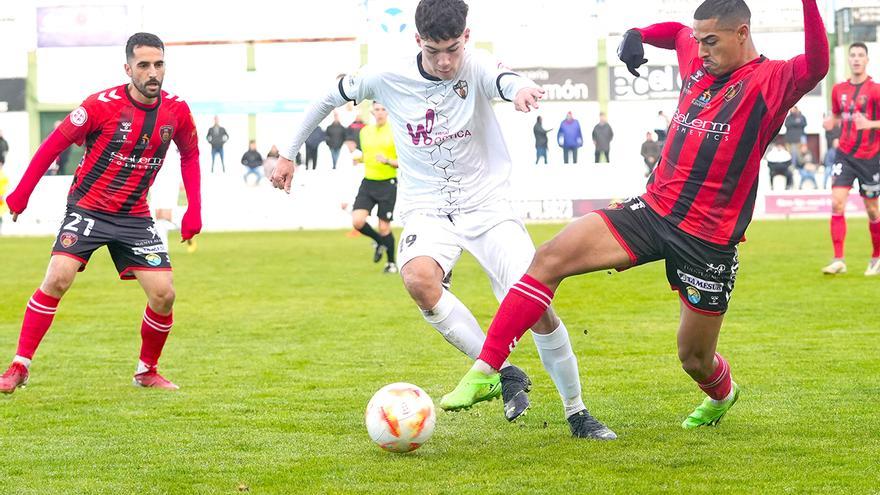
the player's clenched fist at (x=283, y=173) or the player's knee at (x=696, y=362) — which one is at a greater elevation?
the player's clenched fist at (x=283, y=173)

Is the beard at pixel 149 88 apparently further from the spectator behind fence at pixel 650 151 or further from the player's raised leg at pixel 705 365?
the spectator behind fence at pixel 650 151

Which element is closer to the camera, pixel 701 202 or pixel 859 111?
pixel 701 202

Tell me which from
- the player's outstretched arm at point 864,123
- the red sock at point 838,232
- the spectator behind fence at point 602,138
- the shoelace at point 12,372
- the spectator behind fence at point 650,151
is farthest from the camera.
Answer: the spectator behind fence at point 602,138

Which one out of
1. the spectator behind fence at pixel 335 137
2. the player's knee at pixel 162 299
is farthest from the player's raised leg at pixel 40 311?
the spectator behind fence at pixel 335 137

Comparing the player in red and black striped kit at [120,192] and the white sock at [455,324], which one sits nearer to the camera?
the white sock at [455,324]

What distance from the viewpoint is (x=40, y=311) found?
25.1 ft

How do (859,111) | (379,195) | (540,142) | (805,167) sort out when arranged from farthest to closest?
(540,142) < (805,167) < (379,195) < (859,111)

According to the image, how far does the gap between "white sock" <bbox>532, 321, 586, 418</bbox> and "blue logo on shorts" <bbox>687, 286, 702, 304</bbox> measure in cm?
65

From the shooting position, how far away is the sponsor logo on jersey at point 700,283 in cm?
544

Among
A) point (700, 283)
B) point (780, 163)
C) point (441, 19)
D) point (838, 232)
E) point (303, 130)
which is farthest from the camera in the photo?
point (780, 163)

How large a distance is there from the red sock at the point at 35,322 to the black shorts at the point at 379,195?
899 cm

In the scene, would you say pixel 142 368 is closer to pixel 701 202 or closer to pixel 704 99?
pixel 701 202

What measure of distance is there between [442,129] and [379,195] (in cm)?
1042

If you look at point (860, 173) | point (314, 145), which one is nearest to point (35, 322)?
point (860, 173)
